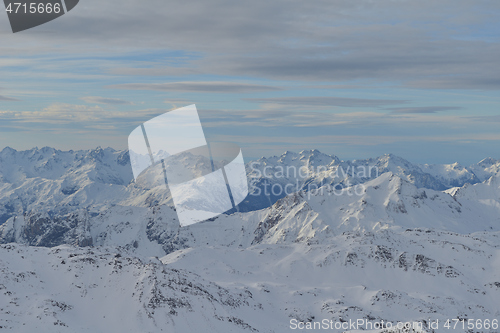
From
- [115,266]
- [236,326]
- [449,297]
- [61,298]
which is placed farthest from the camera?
[449,297]

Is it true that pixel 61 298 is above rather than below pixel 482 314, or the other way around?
above

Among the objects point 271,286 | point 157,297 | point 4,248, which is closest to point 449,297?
point 271,286

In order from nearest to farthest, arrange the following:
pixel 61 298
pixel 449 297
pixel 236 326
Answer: pixel 61 298 < pixel 236 326 < pixel 449 297

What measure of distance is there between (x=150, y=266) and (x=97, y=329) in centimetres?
3068

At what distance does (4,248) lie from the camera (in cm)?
14888

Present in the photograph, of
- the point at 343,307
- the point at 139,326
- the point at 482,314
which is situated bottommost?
the point at 482,314

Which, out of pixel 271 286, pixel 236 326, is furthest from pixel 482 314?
pixel 236 326

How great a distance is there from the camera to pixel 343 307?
16800cm

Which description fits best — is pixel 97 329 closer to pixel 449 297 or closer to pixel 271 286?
pixel 271 286

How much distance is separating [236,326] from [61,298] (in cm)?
4992

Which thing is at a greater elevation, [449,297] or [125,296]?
[125,296]

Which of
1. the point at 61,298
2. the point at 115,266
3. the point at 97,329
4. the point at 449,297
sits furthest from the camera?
the point at 449,297

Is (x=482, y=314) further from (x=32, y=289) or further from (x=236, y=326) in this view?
(x=32, y=289)

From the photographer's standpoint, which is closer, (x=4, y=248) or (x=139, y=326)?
(x=139, y=326)
